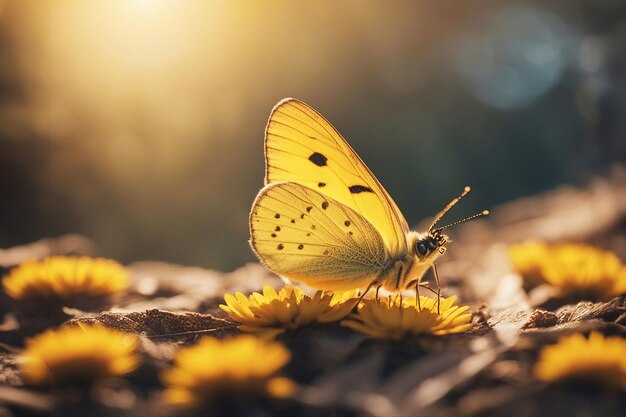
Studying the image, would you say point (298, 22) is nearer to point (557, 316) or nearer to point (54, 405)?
point (557, 316)

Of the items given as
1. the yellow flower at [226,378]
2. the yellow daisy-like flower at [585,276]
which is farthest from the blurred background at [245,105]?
the yellow flower at [226,378]

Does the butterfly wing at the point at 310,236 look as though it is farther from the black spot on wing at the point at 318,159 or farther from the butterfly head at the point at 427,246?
the black spot on wing at the point at 318,159

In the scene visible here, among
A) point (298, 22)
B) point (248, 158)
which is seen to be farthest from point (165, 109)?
point (298, 22)

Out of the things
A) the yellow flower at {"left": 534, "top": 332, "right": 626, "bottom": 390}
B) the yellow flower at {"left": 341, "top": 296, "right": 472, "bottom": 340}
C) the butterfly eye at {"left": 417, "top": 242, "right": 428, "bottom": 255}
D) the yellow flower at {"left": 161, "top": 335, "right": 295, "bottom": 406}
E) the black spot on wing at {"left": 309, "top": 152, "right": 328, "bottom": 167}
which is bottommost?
the yellow flower at {"left": 534, "top": 332, "right": 626, "bottom": 390}

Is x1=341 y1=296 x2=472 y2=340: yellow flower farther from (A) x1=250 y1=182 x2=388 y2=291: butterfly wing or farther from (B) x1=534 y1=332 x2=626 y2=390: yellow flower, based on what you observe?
(A) x1=250 y1=182 x2=388 y2=291: butterfly wing

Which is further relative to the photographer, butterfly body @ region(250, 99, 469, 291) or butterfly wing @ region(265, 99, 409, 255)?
butterfly wing @ region(265, 99, 409, 255)

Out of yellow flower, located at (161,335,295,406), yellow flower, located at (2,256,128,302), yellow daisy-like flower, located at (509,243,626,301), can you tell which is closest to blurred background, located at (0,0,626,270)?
yellow flower, located at (2,256,128,302)
